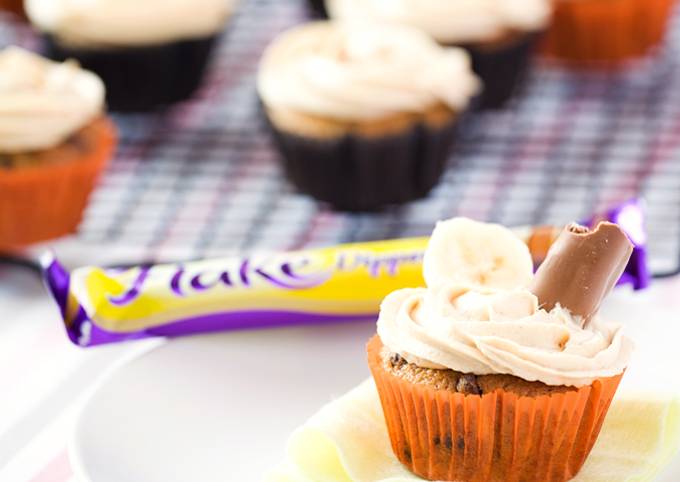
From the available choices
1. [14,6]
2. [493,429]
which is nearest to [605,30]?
[14,6]

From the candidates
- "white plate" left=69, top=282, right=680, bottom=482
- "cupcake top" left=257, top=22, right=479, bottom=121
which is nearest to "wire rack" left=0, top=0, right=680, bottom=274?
"cupcake top" left=257, top=22, right=479, bottom=121

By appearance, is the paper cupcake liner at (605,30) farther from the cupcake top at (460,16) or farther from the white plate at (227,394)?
the white plate at (227,394)

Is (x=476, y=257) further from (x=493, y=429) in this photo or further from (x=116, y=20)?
(x=116, y=20)

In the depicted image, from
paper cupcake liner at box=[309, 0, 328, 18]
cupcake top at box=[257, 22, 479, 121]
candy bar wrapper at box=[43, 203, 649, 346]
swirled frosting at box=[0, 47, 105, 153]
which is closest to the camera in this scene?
candy bar wrapper at box=[43, 203, 649, 346]

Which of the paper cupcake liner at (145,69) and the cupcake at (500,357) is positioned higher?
the cupcake at (500,357)

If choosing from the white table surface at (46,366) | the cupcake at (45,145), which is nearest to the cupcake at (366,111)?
the cupcake at (45,145)

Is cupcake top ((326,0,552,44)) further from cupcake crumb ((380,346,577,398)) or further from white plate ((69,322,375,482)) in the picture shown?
cupcake crumb ((380,346,577,398))
